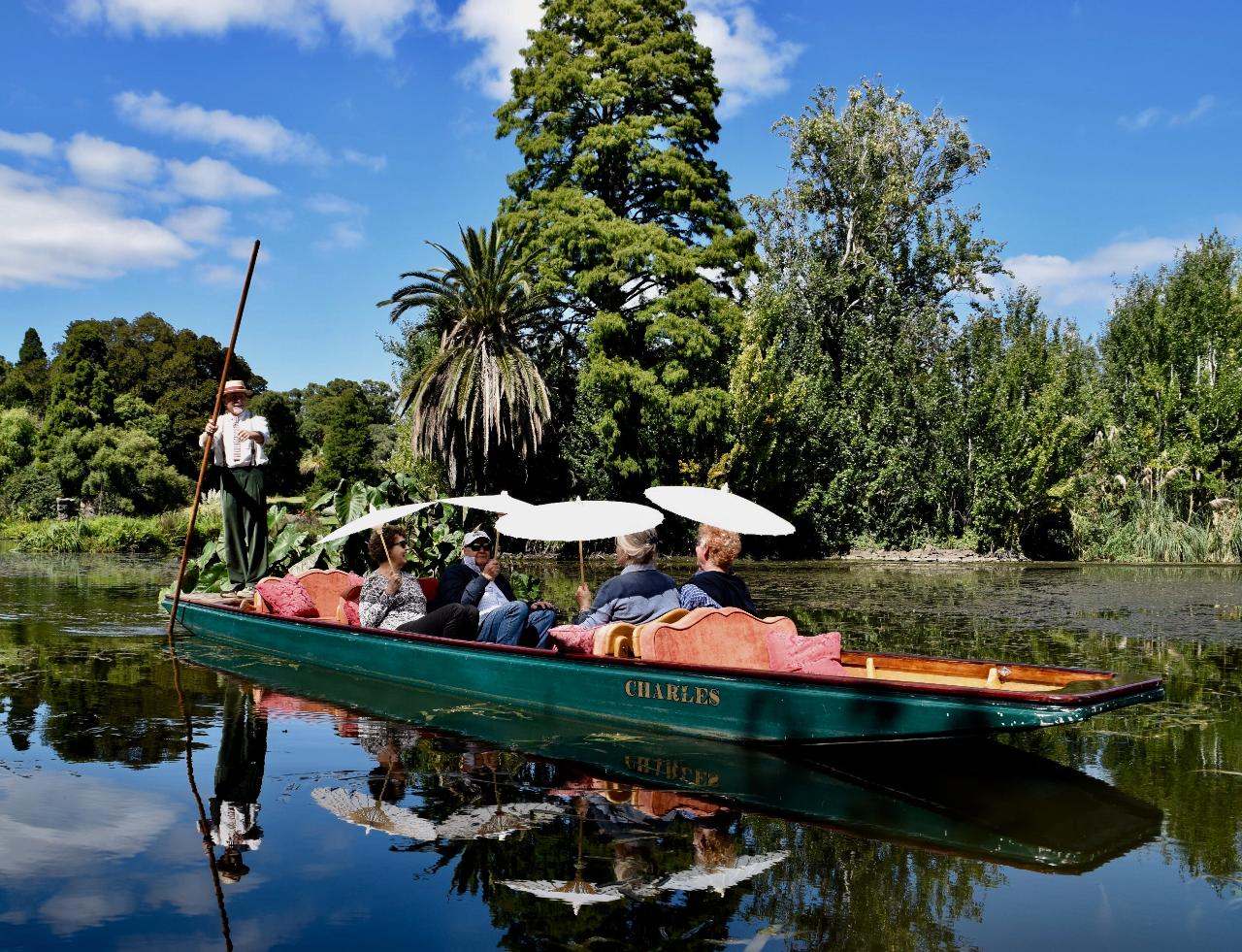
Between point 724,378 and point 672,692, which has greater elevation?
point 724,378

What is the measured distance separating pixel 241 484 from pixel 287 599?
153cm

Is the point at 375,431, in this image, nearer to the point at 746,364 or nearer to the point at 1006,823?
the point at 746,364

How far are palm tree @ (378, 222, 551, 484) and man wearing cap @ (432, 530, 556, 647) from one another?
17977 millimetres

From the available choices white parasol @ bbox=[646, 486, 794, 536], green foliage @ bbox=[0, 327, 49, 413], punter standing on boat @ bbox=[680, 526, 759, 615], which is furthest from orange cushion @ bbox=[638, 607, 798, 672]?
green foliage @ bbox=[0, 327, 49, 413]

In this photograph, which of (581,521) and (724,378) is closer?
(581,521)

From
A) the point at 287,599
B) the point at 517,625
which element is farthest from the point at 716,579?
the point at 287,599

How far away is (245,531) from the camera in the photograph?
1162 centimetres

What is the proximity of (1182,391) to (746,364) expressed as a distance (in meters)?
11.6

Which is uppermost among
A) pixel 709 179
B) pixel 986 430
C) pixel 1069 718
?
pixel 709 179

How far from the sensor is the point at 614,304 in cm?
2844

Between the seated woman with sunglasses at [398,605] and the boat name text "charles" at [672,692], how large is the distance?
1736 millimetres

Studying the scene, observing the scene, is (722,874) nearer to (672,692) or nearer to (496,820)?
(496,820)

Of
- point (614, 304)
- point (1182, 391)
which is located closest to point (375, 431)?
point (614, 304)

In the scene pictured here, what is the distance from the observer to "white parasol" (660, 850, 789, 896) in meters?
4.36
